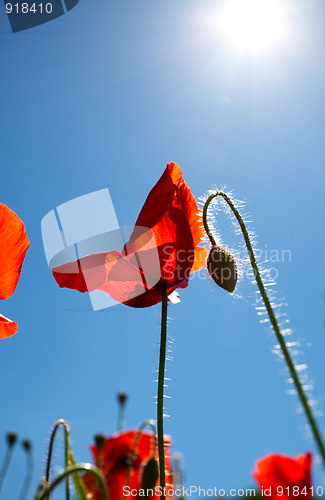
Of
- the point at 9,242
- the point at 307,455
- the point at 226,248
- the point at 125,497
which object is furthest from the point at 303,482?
the point at 9,242

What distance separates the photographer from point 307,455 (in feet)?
4.00

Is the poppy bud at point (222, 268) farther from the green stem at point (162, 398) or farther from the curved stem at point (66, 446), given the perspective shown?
the curved stem at point (66, 446)

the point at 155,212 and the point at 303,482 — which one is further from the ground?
the point at 155,212

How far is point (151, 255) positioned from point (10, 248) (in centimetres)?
38

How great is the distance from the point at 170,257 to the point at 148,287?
113 mm

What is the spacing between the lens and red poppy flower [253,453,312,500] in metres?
1.16

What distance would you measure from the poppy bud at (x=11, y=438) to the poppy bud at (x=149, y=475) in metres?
2.39

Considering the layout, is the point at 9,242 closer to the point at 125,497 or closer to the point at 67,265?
the point at 67,265

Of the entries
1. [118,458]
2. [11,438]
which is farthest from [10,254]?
[11,438]

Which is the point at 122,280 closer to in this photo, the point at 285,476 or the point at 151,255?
the point at 151,255

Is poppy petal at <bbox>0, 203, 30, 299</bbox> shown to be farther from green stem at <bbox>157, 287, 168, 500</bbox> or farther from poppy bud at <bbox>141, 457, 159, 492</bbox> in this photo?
poppy bud at <bbox>141, 457, 159, 492</bbox>

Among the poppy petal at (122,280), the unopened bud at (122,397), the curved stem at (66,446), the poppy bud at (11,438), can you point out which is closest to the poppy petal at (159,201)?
the poppy petal at (122,280)

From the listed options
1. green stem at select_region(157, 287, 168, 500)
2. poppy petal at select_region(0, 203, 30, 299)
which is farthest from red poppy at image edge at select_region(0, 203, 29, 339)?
green stem at select_region(157, 287, 168, 500)

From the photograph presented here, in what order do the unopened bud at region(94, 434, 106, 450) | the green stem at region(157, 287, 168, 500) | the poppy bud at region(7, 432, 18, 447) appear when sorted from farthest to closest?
the poppy bud at region(7, 432, 18, 447), the unopened bud at region(94, 434, 106, 450), the green stem at region(157, 287, 168, 500)
